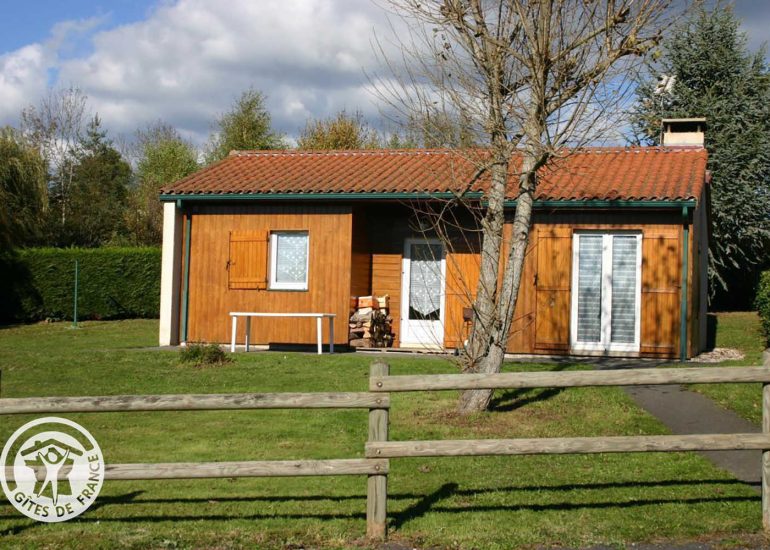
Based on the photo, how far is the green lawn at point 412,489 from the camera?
6035 millimetres

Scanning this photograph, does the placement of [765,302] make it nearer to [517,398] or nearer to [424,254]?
[424,254]

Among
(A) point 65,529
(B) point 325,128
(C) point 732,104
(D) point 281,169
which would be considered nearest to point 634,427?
(A) point 65,529

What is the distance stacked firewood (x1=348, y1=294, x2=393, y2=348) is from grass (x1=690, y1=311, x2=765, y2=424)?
6.39 m

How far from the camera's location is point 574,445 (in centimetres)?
619

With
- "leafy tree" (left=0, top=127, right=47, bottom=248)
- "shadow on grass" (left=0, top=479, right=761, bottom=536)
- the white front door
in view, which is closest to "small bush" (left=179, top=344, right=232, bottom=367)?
the white front door

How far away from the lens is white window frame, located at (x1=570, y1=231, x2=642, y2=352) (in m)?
15.6

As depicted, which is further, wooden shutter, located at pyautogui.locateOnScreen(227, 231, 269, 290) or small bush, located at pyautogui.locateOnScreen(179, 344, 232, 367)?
wooden shutter, located at pyautogui.locateOnScreen(227, 231, 269, 290)

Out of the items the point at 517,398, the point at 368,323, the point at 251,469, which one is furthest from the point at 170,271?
the point at 251,469

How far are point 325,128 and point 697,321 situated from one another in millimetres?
24590

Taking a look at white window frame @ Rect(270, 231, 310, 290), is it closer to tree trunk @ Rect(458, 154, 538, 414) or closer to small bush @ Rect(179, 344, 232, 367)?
small bush @ Rect(179, 344, 232, 367)

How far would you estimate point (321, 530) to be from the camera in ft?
20.1

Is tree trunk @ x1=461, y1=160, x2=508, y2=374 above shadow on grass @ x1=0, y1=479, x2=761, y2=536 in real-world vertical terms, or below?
above

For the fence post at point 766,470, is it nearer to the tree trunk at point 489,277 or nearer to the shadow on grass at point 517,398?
the tree trunk at point 489,277

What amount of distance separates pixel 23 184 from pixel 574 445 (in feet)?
108
